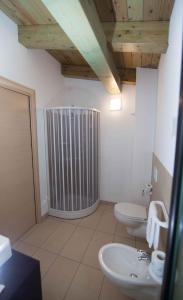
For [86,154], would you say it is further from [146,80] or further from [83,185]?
[146,80]

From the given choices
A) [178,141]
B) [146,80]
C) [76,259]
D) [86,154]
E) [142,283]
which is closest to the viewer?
[178,141]

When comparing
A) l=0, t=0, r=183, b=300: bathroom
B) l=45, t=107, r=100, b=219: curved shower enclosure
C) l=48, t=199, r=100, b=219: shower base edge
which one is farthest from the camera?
l=48, t=199, r=100, b=219: shower base edge

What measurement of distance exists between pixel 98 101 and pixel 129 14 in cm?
157

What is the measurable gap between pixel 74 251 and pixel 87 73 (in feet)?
8.57

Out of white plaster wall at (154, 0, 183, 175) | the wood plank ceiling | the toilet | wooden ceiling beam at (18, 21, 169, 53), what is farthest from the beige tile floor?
the wood plank ceiling

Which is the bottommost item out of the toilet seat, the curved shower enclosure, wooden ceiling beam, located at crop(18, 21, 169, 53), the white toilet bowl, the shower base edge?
the shower base edge

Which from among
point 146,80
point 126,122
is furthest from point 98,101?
point 146,80

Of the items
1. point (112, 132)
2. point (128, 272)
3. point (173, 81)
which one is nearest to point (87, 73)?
point (112, 132)

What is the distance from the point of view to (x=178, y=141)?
486 millimetres

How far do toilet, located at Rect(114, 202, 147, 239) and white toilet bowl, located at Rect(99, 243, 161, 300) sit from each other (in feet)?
1.69

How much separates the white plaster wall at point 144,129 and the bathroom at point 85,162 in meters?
0.01

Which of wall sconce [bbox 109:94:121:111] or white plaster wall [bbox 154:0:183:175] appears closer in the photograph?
white plaster wall [bbox 154:0:183:175]

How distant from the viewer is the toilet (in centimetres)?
200

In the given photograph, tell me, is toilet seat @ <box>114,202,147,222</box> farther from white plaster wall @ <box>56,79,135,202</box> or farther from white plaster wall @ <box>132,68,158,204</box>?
white plaster wall @ <box>56,79,135,202</box>
